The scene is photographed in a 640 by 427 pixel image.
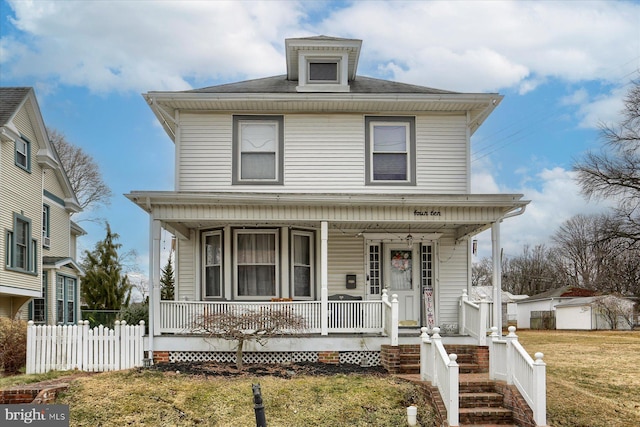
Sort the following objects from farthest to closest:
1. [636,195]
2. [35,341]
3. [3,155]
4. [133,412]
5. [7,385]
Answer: [636,195], [3,155], [35,341], [7,385], [133,412]

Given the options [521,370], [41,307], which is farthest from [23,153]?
[521,370]

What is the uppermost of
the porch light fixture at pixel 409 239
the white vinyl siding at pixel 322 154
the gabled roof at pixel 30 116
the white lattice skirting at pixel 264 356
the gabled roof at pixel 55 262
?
the gabled roof at pixel 30 116

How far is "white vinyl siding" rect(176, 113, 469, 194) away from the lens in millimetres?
16656

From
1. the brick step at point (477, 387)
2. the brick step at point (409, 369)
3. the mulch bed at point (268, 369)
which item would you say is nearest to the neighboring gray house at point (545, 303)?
the brick step at point (409, 369)

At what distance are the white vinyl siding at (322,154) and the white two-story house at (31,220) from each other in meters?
7.21

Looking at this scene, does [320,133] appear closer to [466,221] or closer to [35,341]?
[466,221]

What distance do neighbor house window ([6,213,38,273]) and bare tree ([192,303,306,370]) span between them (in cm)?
992

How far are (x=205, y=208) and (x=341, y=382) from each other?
15.9ft

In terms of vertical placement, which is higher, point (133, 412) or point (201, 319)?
point (201, 319)

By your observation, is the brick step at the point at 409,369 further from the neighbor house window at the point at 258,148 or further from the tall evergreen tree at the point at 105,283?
the tall evergreen tree at the point at 105,283

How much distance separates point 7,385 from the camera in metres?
12.2

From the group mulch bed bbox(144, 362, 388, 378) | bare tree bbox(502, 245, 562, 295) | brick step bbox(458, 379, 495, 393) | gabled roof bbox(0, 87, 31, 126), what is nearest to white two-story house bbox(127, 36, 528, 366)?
mulch bed bbox(144, 362, 388, 378)

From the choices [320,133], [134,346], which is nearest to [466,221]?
[320,133]

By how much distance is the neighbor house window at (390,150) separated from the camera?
16.7 metres
